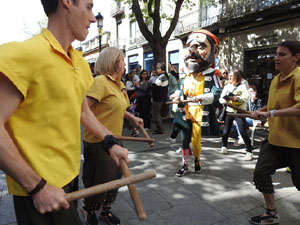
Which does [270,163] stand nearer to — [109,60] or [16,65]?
[109,60]

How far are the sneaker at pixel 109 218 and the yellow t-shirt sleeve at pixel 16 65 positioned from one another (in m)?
1.92

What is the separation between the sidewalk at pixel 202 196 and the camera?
273 centimetres

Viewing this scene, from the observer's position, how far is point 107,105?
7.90 ft

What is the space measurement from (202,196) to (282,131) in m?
1.32

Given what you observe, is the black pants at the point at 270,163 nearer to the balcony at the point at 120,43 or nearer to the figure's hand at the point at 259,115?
the figure's hand at the point at 259,115

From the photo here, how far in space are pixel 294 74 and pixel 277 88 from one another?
0.74ft

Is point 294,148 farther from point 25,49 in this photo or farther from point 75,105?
point 25,49

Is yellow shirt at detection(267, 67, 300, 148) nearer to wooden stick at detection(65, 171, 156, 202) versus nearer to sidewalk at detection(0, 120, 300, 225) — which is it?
sidewalk at detection(0, 120, 300, 225)

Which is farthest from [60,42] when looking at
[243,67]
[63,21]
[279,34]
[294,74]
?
[243,67]

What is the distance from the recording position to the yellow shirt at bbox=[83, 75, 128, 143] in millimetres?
2377

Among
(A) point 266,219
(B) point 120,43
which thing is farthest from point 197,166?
(B) point 120,43

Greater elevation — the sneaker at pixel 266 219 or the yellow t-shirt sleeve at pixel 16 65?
the yellow t-shirt sleeve at pixel 16 65

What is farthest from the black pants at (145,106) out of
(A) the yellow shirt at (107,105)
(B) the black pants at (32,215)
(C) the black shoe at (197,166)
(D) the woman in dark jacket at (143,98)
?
(B) the black pants at (32,215)

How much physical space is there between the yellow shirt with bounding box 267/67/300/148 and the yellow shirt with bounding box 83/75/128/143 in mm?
1590
